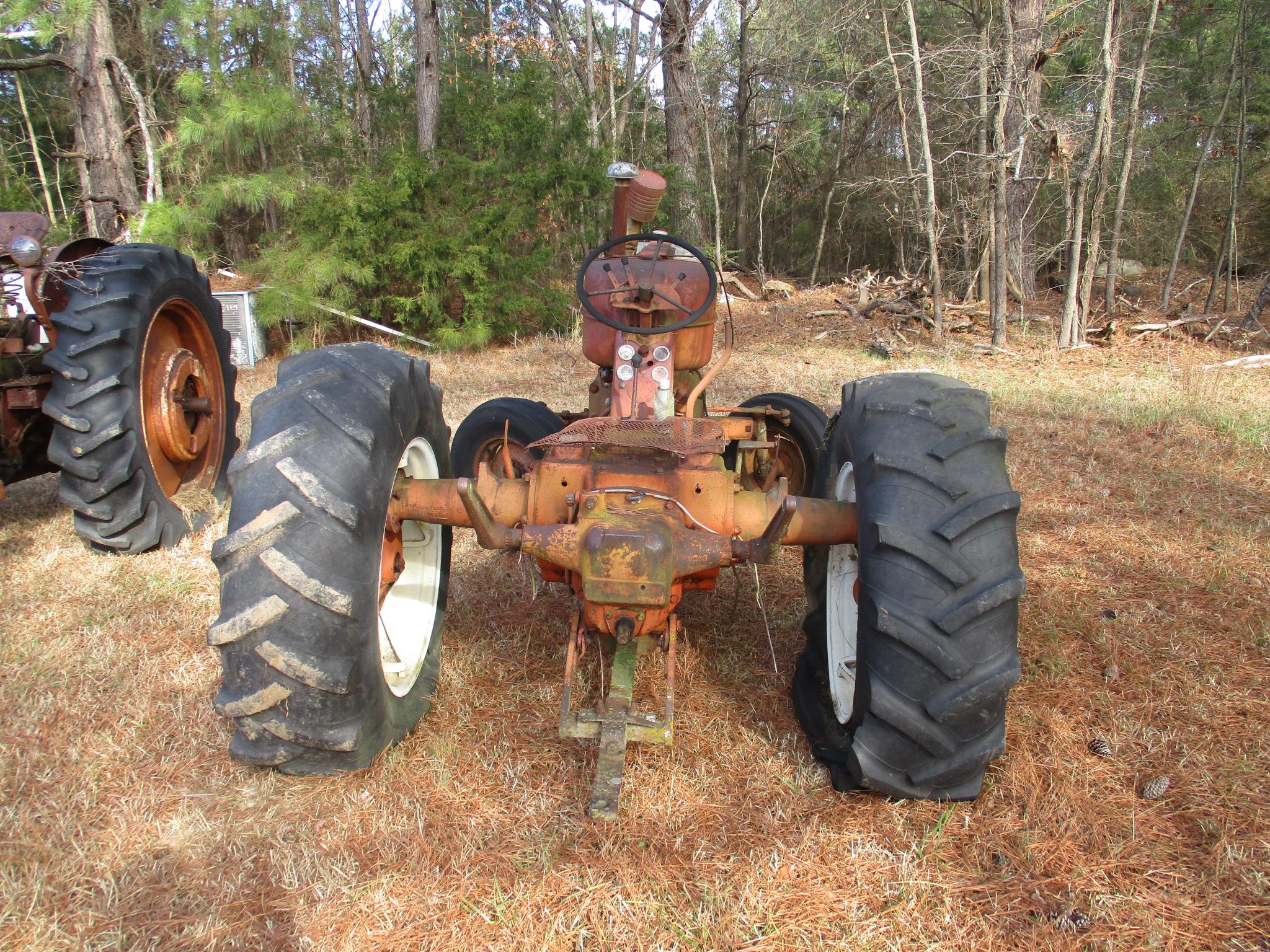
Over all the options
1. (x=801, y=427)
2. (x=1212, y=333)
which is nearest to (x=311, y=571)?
(x=801, y=427)

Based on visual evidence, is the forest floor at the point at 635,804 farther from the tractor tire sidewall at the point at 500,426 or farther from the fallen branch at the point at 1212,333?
the fallen branch at the point at 1212,333

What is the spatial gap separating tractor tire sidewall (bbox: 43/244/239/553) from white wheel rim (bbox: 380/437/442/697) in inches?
77.1

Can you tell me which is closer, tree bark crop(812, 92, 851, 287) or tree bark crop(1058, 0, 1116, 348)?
tree bark crop(1058, 0, 1116, 348)

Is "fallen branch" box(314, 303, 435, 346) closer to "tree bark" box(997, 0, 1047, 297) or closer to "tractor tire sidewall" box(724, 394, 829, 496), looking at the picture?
"tractor tire sidewall" box(724, 394, 829, 496)

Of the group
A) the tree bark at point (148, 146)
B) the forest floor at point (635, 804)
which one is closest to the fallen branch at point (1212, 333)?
the forest floor at point (635, 804)

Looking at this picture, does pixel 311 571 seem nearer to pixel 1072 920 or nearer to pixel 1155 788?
pixel 1072 920

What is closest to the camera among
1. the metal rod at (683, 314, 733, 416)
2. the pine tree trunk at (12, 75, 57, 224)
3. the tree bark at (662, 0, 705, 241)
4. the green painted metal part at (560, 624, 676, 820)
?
the green painted metal part at (560, 624, 676, 820)

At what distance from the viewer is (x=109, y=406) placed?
392 centimetres

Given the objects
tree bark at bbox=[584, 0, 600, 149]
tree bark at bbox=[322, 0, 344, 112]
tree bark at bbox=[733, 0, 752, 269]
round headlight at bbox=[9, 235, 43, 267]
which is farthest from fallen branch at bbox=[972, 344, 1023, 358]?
tree bark at bbox=[322, 0, 344, 112]

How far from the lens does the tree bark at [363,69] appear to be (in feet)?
47.3

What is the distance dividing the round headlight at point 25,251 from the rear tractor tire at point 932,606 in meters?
4.13

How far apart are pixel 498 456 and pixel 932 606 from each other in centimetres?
308

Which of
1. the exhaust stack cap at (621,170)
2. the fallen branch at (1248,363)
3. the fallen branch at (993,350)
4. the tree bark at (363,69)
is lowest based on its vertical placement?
the fallen branch at (1248,363)

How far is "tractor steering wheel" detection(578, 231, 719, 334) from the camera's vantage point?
2.99m
